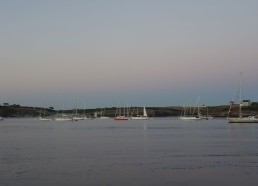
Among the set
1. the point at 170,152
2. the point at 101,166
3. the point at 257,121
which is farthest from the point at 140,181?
the point at 257,121

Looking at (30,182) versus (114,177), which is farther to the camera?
(114,177)

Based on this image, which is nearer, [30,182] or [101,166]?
[30,182]

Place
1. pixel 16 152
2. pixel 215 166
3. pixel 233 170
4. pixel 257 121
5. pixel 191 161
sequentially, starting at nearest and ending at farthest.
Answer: pixel 233 170 → pixel 215 166 → pixel 191 161 → pixel 16 152 → pixel 257 121

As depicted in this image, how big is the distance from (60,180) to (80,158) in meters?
10.8

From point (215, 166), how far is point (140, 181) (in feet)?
26.4

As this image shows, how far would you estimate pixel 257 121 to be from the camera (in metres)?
134

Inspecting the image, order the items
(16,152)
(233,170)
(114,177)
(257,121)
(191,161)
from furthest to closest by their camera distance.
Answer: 1. (257,121)
2. (16,152)
3. (191,161)
4. (233,170)
5. (114,177)

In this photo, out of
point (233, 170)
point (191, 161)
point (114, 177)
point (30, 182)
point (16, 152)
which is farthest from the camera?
point (16, 152)

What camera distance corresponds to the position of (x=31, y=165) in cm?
3316

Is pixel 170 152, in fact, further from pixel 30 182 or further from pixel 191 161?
pixel 30 182

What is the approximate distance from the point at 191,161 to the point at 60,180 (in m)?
12.3

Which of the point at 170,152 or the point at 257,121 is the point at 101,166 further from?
the point at 257,121

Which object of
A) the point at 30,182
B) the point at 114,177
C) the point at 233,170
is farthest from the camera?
the point at 233,170

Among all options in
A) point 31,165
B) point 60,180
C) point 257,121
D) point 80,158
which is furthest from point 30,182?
point 257,121
